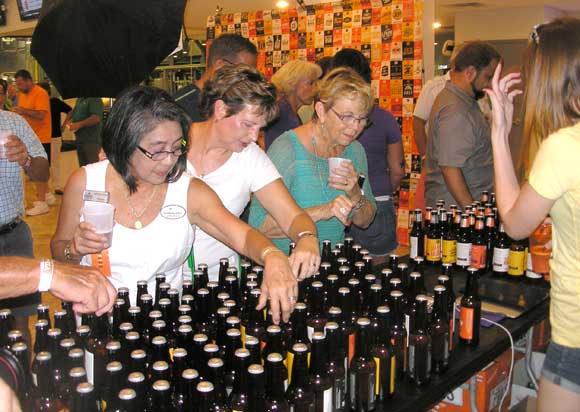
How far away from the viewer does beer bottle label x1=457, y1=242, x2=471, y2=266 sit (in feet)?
8.60

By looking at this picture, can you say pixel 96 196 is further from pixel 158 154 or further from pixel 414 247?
pixel 414 247

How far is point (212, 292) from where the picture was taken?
1.91m

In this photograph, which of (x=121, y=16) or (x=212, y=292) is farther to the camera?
(x=121, y=16)

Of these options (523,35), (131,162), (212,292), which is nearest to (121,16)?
(131,162)

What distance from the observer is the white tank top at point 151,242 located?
1.97 m

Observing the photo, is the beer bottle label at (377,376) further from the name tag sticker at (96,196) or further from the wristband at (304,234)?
the name tag sticker at (96,196)

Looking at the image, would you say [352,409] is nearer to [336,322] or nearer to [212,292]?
[336,322]

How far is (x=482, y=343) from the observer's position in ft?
6.35

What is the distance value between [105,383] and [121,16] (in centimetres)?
150

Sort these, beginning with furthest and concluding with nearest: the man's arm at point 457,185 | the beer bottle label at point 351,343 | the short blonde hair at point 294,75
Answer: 1. the short blonde hair at point 294,75
2. the man's arm at point 457,185
3. the beer bottle label at point 351,343

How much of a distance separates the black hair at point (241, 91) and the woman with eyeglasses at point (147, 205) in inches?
12.2

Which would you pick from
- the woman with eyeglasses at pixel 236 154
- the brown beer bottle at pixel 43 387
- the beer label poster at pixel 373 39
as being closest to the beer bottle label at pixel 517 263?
the woman with eyeglasses at pixel 236 154

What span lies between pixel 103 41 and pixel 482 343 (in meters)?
1.84

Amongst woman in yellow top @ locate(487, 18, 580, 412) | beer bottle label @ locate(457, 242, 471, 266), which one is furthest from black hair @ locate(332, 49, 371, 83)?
woman in yellow top @ locate(487, 18, 580, 412)
